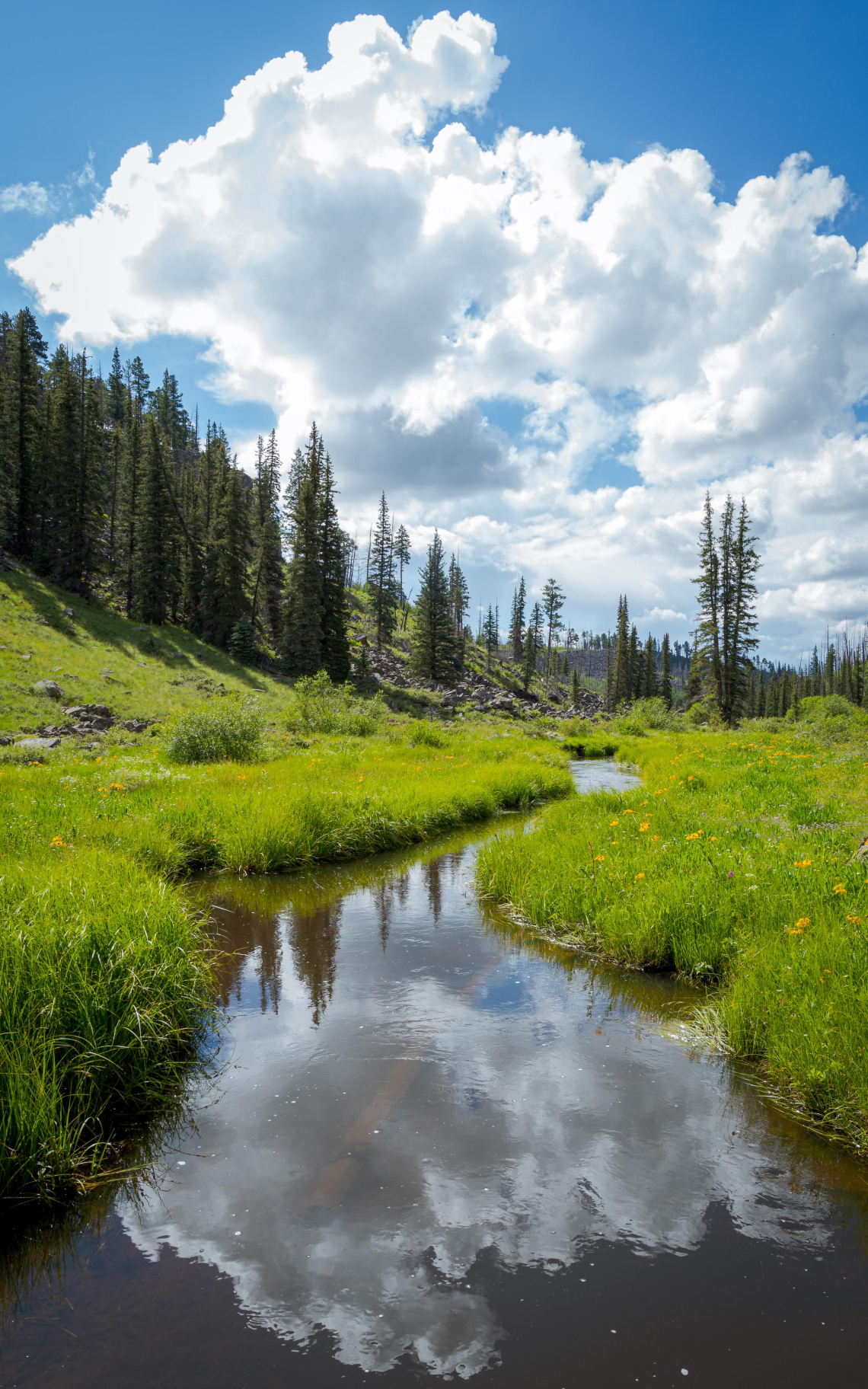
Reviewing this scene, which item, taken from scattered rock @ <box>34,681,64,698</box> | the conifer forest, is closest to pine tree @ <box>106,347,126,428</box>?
the conifer forest

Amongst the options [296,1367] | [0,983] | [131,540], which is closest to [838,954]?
[296,1367]

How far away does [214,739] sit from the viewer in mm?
18047

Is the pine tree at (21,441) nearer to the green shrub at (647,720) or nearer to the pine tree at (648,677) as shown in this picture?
the green shrub at (647,720)

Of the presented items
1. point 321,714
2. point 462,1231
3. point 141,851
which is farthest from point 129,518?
point 462,1231

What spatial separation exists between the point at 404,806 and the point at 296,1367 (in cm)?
1072

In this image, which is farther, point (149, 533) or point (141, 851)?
point (149, 533)

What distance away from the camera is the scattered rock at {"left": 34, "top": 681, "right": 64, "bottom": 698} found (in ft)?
92.8

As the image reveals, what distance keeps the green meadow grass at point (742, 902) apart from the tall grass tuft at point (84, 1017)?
15.5 ft

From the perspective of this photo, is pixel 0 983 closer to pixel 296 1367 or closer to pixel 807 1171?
pixel 296 1367

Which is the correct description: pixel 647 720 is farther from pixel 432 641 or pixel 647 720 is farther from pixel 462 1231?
pixel 462 1231

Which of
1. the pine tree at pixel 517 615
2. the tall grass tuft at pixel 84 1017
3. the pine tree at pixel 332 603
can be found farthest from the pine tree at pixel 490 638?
the tall grass tuft at pixel 84 1017

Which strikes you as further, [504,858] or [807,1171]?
[504,858]

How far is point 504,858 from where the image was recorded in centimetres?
995

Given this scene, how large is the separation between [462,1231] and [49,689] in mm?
31202
